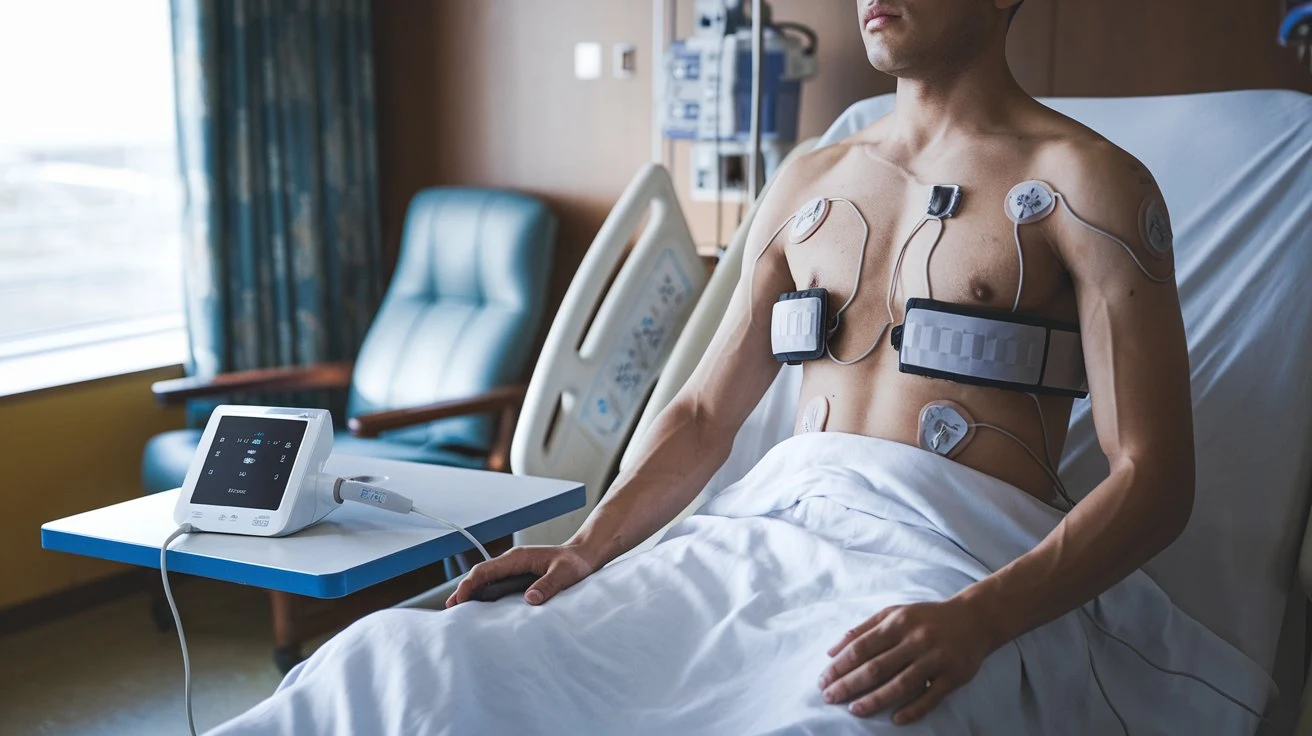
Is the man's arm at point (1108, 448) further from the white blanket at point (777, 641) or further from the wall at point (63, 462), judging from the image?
the wall at point (63, 462)

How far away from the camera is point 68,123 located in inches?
137

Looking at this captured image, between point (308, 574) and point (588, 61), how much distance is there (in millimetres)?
2436

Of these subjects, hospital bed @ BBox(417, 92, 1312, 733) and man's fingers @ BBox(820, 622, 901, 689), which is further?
hospital bed @ BBox(417, 92, 1312, 733)

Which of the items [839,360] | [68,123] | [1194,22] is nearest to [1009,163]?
[839,360]

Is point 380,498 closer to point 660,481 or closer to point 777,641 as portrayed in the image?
point 660,481

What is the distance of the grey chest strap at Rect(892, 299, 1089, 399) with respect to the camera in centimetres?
146

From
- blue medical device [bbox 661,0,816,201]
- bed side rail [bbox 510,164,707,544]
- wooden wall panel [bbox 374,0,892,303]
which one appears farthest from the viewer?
wooden wall panel [bbox 374,0,892,303]

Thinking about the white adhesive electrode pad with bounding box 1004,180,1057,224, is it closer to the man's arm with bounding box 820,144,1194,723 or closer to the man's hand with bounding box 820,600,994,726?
the man's arm with bounding box 820,144,1194,723

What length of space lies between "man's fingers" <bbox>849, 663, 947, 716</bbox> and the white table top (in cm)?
57

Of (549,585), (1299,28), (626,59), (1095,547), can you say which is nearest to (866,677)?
(1095,547)

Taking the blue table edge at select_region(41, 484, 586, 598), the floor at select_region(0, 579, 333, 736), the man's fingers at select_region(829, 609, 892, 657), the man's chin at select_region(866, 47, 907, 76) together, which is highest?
the man's chin at select_region(866, 47, 907, 76)

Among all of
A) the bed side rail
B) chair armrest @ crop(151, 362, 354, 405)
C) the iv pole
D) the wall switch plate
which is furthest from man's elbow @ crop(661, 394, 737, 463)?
the wall switch plate

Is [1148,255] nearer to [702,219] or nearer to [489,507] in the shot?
[489,507]

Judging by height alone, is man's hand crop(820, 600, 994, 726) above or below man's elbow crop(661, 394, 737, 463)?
below
